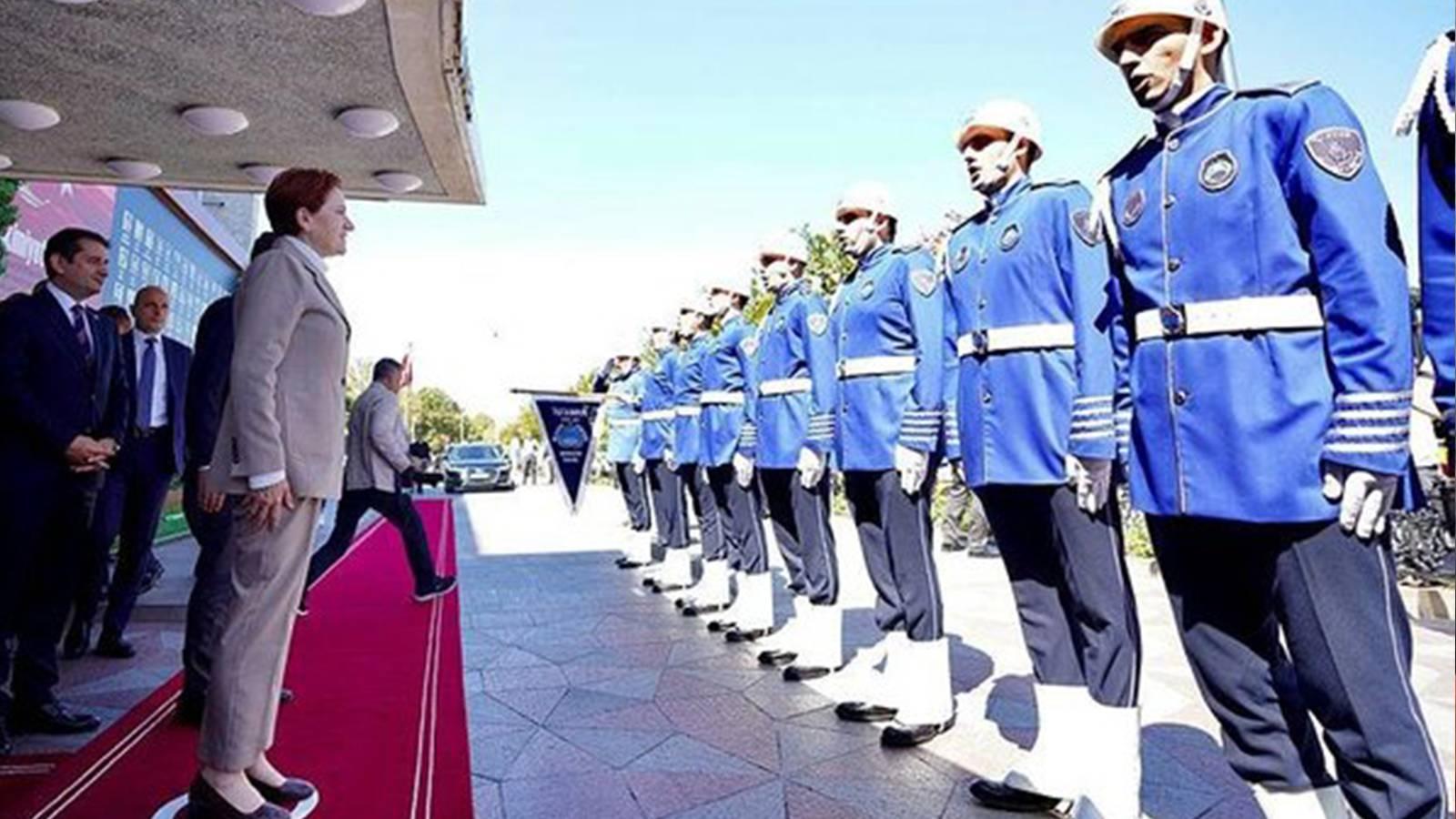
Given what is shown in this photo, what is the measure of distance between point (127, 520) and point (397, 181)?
7.73ft

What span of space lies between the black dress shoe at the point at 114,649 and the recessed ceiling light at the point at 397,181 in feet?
9.30

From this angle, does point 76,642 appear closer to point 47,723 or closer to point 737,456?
point 47,723

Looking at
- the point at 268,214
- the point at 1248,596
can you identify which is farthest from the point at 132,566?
the point at 1248,596

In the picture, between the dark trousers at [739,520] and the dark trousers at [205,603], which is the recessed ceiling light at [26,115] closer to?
the dark trousers at [205,603]

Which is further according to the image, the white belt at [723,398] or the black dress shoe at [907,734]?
the white belt at [723,398]

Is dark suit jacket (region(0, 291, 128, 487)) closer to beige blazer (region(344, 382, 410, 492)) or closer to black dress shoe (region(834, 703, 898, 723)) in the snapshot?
beige blazer (region(344, 382, 410, 492))

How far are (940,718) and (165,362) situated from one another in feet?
14.4

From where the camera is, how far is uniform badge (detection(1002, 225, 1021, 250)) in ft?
8.56

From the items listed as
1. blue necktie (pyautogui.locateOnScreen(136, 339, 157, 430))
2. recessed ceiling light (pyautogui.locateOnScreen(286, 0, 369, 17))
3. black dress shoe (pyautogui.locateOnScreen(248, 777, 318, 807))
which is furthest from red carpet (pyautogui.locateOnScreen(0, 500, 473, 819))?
recessed ceiling light (pyautogui.locateOnScreen(286, 0, 369, 17))

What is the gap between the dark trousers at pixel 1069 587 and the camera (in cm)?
234

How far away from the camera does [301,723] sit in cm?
345

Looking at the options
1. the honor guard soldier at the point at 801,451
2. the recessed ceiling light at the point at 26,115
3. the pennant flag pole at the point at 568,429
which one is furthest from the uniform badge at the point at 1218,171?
the pennant flag pole at the point at 568,429

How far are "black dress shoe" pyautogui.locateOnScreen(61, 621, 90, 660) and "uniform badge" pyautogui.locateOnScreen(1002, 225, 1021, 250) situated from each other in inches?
187

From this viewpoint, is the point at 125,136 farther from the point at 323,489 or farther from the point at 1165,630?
the point at 1165,630
